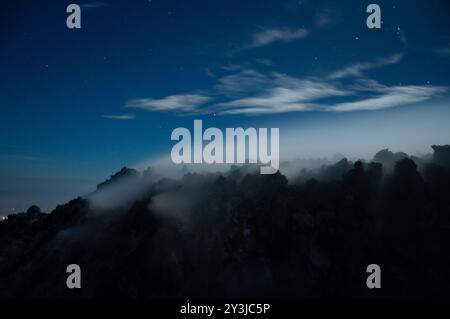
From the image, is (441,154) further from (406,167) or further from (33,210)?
(33,210)

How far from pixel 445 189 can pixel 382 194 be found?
7188 mm

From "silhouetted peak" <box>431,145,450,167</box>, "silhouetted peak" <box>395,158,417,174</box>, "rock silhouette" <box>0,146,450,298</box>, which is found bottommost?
"rock silhouette" <box>0,146,450,298</box>

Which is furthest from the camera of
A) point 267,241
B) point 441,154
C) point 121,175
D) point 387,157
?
point 121,175

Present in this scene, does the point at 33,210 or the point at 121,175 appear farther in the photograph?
the point at 33,210

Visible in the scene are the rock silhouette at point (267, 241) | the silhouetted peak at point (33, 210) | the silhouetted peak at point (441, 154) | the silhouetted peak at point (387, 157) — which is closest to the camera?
the rock silhouette at point (267, 241)

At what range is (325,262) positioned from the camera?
120 ft

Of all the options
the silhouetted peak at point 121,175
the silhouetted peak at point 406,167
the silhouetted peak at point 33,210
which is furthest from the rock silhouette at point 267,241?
the silhouetted peak at point 33,210

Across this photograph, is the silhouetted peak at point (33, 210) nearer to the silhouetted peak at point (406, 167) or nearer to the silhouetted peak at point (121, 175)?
the silhouetted peak at point (121, 175)

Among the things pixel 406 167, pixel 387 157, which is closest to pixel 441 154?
pixel 387 157

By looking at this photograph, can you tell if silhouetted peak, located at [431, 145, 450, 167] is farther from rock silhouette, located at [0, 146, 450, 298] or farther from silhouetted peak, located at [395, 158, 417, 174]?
silhouetted peak, located at [395, 158, 417, 174]

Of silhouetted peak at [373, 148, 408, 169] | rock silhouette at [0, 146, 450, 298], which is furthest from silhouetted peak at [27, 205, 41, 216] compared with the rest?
silhouetted peak at [373, 148, 408, 169]

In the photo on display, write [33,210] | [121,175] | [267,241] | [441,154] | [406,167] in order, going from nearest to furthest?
[267,241] → [406,167] → [441,154] → [121,175] → [33,210]

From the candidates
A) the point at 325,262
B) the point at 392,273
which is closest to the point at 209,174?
the point at 325,262
